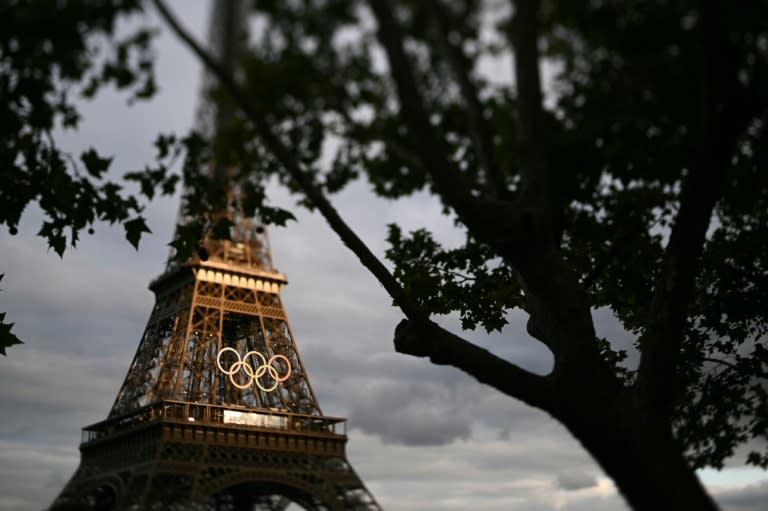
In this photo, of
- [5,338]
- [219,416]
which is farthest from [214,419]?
[5,338]

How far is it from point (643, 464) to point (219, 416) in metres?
37.5

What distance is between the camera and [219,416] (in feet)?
136

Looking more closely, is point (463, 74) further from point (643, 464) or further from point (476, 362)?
point (643, 464)

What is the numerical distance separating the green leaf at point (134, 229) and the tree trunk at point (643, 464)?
4.71 meters

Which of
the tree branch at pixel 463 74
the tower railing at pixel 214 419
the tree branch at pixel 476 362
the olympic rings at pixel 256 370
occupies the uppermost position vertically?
the olympic rings at pixel 256 370

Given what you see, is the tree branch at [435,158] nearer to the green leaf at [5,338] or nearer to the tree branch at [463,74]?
the tree branch at [463,74]

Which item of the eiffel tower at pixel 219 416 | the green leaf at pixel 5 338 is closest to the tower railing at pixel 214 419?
the eiffel tower at pixel 219 416

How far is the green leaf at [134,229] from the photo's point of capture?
7.99 metres

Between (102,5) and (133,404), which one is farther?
(133,404)

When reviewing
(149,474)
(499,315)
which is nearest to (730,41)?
(499,315)

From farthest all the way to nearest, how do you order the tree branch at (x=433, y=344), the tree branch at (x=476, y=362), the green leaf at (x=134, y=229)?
the green leaf at (x=134, y=229)
the tree branch at (x=476, y=362)
the tree branch at (x=433, y=344)

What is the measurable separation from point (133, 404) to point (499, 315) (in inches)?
1407

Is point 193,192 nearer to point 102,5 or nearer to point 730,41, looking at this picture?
point 102,5

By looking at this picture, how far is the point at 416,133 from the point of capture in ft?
18.4
